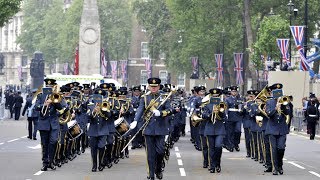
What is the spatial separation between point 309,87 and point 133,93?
2521 centimetres

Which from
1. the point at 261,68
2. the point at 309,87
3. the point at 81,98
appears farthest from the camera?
the point at 261,68

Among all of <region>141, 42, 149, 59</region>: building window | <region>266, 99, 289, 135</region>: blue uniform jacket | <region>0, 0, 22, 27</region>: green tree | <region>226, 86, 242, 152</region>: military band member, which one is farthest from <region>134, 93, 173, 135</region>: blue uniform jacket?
<region>141, 42, 149, 59</region>: building window

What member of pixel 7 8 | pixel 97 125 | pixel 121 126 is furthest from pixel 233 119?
pixel 7 8

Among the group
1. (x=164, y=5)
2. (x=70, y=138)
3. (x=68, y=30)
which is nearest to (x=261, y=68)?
(x=164, y=5)

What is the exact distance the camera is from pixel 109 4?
130 m

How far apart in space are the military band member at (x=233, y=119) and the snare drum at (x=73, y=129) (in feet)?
18.8

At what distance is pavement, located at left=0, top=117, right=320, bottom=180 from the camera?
82.5 feet

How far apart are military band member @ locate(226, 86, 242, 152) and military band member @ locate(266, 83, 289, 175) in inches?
302

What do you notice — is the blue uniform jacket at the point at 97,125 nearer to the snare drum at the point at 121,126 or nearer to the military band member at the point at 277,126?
the snare drum at the point at 121,126

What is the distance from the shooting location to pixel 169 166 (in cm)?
2856

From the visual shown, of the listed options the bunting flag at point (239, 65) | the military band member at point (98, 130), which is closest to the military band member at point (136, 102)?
the military band member at point (98, 130)

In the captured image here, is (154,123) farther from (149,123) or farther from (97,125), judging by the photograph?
(97,125)

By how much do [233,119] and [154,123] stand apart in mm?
12140

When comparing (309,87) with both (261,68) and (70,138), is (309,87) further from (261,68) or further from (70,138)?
(70,138)
